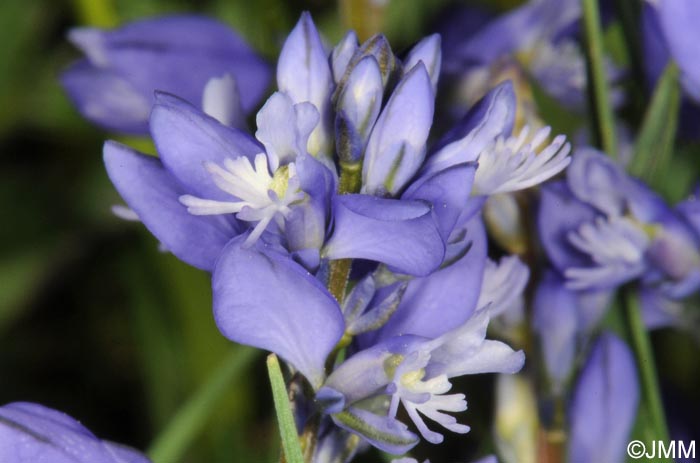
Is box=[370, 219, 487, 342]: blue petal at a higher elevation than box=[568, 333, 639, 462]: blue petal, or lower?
higher

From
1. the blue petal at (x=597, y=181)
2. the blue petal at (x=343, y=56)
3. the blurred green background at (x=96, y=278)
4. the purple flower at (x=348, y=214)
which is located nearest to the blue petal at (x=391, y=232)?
the purple flower at (x=348, y=214)

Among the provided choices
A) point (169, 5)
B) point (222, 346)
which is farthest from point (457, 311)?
point (169, 5)

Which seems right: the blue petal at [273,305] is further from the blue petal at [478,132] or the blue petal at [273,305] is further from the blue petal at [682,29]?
the blue petal at [682,29]

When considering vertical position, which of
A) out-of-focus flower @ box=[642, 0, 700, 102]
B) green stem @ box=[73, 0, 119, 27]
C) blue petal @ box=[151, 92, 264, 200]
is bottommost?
blue petal @ box=[151, 92, 264, 200]

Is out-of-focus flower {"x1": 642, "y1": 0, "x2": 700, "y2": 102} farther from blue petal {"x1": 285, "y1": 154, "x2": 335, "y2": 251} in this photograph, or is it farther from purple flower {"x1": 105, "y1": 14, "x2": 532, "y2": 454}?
blue petal {"x1": 285, "y1": 154, "x2": 335, "y2": 251}

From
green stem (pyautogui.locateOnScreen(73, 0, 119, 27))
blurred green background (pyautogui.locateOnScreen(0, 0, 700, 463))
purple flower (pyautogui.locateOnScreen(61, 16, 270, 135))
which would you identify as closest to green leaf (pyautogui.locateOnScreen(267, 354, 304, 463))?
purple flower (pyautogui.locateOnScreen(61, 16, 270, 135))

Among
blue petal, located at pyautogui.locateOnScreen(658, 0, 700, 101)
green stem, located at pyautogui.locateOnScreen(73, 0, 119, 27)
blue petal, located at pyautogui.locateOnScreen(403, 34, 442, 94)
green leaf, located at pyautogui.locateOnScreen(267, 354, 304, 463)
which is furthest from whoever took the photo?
green stem, located at pyautogui.locateOnScreen(73, 0, 119, 27)

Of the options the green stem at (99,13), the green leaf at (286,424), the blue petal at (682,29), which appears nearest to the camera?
the green leaf at (286,424)
